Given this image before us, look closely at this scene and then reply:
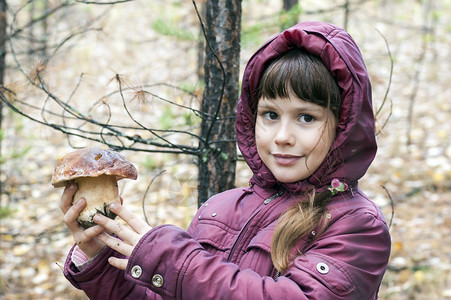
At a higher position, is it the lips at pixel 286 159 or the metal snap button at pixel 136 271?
the lips at pixel 286 159

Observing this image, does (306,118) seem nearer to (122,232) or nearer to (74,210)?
(122,232)

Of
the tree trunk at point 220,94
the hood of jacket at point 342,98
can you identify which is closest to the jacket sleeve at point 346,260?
the hood of jacket at point 342,98

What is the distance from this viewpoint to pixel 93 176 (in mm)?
1745

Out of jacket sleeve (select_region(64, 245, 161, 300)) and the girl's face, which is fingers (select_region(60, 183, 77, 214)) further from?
the girl's face

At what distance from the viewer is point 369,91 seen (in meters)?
1.69

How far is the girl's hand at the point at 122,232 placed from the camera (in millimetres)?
1604

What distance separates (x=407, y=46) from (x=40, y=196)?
9346mm

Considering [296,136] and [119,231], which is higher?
[296,136]

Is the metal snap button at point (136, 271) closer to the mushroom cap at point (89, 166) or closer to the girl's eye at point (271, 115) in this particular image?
the mushroom cap at point (89, 166)

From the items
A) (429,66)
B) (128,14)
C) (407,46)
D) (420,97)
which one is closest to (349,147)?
(420,97)

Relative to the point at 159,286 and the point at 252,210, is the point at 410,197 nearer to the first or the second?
the point at 252,210

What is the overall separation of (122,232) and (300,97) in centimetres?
80

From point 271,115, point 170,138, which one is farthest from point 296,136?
point 170,138

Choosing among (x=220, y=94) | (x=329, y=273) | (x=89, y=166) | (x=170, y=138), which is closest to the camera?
(x=329, y=273)
